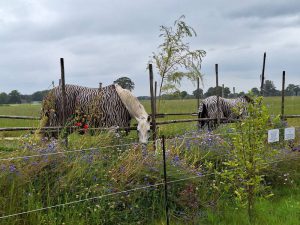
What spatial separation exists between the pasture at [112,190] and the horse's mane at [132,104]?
2.82 m

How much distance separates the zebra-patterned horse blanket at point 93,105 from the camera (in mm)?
8719

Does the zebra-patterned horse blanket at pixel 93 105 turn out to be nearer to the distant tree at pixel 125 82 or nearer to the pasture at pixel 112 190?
the pasture at pixel 112 190

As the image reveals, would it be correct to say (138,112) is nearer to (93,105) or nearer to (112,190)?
(93,105)

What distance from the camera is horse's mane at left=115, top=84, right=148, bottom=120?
28.8 feet

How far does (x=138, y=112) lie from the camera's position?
878 cm

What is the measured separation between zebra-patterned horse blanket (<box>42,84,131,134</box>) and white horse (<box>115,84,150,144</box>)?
0.14 metres

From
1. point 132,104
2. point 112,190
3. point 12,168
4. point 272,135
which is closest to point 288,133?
point 272,135

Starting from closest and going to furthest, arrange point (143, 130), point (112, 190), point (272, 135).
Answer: point (112, 190) → point (272, 135) → point (143, 130)

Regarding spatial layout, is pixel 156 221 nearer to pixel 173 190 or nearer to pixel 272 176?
pixel 173 190

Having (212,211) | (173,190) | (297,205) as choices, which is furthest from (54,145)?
(297,205)

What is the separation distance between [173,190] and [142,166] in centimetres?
50

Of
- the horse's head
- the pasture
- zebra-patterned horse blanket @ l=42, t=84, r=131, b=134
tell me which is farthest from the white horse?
the pasture

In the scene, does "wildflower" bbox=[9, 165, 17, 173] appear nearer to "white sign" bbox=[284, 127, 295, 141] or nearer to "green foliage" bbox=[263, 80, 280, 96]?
"white sign" bbox=[284, 127, 295, 141]

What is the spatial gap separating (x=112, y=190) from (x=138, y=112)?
424cm
